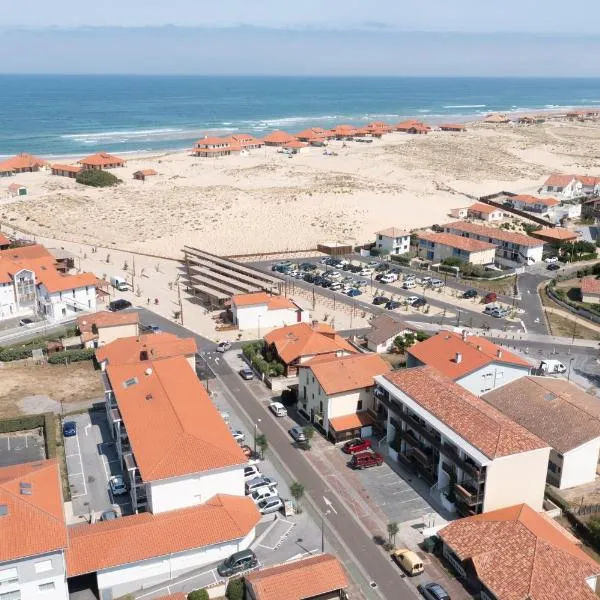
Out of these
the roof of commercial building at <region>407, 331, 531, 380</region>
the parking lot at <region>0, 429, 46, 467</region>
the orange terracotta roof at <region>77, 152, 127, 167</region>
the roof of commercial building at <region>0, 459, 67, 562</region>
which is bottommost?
the parking lot at <region>0, 429, 46, 467</region>

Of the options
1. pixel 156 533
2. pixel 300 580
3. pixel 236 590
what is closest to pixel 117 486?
pixel 156 533

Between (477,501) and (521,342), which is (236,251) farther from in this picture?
(477,501)

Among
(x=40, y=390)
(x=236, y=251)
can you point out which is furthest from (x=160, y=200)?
(x=40, y=390)

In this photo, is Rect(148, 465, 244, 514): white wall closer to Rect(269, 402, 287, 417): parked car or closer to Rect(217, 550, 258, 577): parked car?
Rect(217, 550, 258, 577): parked car

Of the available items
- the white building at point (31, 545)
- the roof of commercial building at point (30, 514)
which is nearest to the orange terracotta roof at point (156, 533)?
the white building at point (31, 545)

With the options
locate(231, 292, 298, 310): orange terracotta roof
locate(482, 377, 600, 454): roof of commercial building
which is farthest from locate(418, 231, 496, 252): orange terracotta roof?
locate(482, 377, 600, 454): roof of commercial building

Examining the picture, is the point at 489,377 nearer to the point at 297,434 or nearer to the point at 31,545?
the point at 297,434
